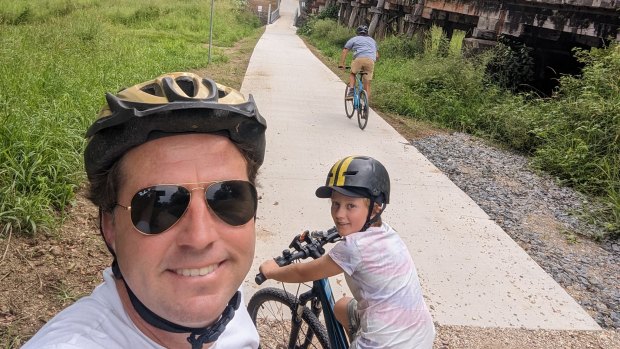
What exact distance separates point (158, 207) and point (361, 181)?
1464 millimetres

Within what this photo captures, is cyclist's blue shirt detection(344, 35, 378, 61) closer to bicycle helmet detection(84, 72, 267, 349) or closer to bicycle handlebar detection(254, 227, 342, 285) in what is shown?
bicycle handlebar detection(254, 227, 342, 285)

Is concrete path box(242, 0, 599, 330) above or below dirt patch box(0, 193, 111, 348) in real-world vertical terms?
below

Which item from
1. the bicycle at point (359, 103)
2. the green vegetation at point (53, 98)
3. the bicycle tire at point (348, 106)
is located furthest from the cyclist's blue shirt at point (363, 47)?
the green vegetation at point (53, 98)

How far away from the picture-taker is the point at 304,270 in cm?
252

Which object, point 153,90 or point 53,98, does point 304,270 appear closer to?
point 153,90

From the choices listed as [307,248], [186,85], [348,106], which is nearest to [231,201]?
[186,85]

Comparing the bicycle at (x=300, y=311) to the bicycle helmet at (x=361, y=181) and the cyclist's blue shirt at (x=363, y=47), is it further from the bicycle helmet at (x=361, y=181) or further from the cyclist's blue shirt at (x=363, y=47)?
the cyclist's blue shirt at (x=363, y=47)

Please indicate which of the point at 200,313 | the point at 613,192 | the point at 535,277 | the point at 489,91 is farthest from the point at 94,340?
the point at 489,91

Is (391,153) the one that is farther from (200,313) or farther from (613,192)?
(200,313)

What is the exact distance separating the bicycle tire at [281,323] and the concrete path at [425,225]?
392 millimetres

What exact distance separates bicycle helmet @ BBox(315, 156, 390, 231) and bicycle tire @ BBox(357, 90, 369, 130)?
593 cm

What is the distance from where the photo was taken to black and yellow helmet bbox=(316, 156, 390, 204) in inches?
101

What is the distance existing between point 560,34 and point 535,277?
787 cm

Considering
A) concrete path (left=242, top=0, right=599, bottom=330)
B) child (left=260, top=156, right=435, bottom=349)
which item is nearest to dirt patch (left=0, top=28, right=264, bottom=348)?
concrete path (left=242, top=0, right=599, bottom=330)
